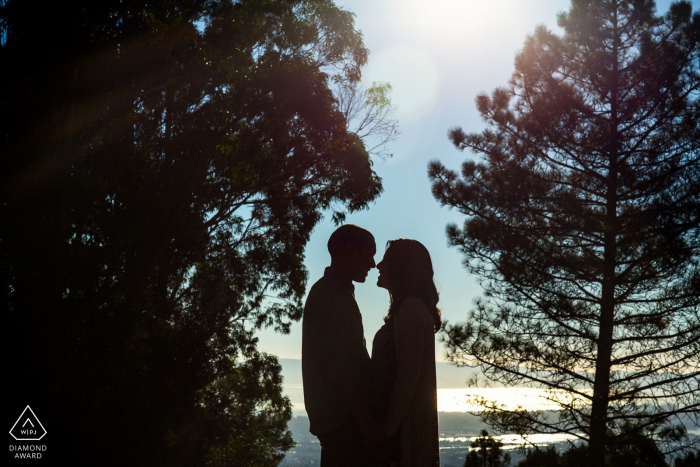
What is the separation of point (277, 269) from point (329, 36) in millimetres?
5164

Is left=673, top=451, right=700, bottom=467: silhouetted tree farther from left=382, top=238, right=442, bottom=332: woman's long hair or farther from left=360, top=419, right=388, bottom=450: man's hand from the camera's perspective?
left=360, top=419, right=388, bottom=450: man's hand

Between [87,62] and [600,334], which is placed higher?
[87,62]

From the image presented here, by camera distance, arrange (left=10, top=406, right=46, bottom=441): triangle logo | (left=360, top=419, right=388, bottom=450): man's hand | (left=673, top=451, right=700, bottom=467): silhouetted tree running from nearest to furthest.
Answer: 1. (left=360, top=419, right=388, bottom=450): man's hand
2. (left=10, top=406, right=46, bottom=441): triangle logo
3. (left=673, top=451, right=700, bottom=467): silhouetted tree

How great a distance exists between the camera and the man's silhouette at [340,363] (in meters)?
1.82

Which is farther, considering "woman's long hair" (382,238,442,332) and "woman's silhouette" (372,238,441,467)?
"woman's long hair" (382,238,442,332)

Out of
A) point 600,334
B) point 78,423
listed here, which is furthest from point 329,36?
point 78,423

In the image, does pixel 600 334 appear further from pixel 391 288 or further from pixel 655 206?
pixel 391 288

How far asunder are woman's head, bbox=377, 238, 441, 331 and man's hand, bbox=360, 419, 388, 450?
46 centimetres

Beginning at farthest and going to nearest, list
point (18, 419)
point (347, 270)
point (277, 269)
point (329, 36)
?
point (277, 269) < point (329, 36) < point (18, 419) < point (347, 270)

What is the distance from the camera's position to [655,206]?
5.69 metres

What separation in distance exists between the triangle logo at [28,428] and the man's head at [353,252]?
445cm

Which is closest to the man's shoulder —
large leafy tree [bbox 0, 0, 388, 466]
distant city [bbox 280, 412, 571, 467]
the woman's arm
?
the woman's arm

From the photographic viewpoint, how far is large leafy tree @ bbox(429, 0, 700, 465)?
5.81m

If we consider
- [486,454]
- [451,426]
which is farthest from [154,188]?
[451,426]
